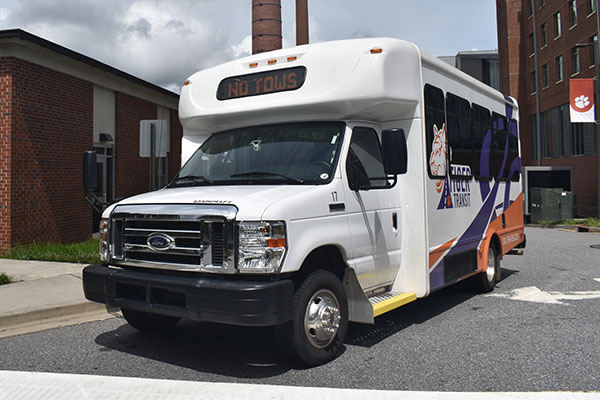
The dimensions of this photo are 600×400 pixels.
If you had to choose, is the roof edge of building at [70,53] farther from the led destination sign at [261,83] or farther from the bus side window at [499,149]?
the bus side window at [499,149]

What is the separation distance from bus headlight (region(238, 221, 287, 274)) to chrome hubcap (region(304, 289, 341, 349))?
Result: 23.3 inches

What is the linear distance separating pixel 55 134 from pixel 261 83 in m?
8.69

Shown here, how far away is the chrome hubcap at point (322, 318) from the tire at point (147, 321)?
1.89 m

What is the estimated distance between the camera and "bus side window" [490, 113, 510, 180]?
8.44 m

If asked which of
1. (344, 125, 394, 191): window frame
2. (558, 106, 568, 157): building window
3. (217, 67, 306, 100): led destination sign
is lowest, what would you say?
(344, 125, 394, 191): window frame

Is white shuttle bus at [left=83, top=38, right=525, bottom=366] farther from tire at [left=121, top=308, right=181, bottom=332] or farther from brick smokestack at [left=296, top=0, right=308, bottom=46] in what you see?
brick smokestack at [left=296, top=0, right=308, bottom=46]

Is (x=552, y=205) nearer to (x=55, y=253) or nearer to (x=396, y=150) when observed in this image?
(x=55, y=253)

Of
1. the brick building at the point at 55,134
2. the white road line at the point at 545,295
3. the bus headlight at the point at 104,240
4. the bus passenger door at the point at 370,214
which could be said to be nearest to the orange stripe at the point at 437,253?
the bus passenger door at the point at 370,214

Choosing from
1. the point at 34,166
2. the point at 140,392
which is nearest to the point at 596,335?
the point at 140,392

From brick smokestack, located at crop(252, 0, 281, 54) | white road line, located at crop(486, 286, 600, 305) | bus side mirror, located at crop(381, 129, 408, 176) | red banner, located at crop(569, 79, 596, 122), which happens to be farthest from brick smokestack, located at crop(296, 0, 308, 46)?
bus side mirror, located at crop(381, 129, 408, 176)

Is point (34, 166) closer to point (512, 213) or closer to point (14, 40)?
point (14, 40)

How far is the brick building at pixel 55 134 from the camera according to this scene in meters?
11.6

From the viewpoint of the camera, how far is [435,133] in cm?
634

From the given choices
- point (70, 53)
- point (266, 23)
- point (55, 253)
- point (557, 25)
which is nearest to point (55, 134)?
point (70, 53)
